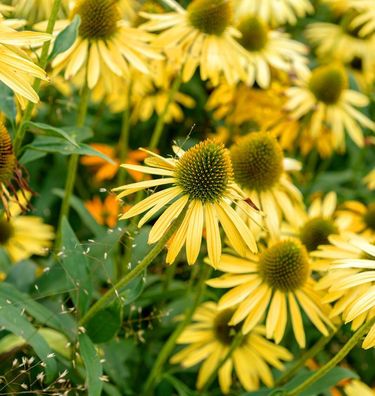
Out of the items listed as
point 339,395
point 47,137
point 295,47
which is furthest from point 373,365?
point 47,137

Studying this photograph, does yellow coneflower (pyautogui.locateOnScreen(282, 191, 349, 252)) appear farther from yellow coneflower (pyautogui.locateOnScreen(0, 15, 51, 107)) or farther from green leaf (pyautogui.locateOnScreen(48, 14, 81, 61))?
yellow coneflower (pyautogui.locateOnScreen(0, 15, 51, 107))

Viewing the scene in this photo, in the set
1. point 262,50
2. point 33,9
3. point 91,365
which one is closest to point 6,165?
point 91,365

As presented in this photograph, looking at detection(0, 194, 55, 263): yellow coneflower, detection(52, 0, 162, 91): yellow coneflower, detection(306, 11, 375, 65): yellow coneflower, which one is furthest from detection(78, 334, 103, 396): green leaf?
detection(306, 11, 375, 65): yellow coneflower

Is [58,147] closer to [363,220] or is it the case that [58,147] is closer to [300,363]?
[300,363]

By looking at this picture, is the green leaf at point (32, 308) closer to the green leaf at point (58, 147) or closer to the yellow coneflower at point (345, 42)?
the green leaf at point (58, 147)

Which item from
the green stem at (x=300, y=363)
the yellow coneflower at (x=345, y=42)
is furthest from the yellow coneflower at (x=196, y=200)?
the yellow coneflower at (x=345, y=42)

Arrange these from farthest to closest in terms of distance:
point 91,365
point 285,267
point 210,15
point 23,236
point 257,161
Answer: point 23,236 < point 210,15 < point 257,161 < point 285,267 < point 91,365
